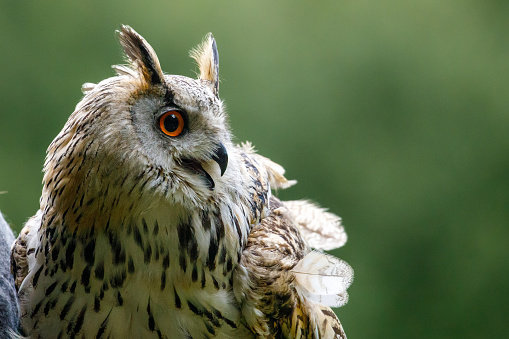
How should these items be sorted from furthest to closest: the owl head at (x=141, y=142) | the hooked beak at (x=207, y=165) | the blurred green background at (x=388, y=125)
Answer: the blurred green background at (x=388, y=125) → the hooked beak at (x=207, y=165) → the owl head at (x=141, y=142)

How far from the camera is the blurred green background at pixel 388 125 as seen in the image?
13.0ft

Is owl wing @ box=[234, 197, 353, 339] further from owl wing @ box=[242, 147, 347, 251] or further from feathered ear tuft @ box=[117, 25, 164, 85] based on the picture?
owl wing @ box=[242, 147, 347, 251]

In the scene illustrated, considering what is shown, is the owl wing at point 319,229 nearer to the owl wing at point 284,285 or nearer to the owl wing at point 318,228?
the owl wing at point 318,228

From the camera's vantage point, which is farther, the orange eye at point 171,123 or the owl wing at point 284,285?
the owl wing at point 284,285

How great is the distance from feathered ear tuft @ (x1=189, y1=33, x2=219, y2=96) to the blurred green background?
1.77m

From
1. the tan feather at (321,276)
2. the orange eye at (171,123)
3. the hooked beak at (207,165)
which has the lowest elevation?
the tan feather at (321,276)

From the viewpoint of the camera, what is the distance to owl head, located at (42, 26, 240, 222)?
1548 mm

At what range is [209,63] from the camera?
77.5 inches

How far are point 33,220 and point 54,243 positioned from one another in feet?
1.08

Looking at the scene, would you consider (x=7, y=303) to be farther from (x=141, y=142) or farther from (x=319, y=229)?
(x=319, y=229)

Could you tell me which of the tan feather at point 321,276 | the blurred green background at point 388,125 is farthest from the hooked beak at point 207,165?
the blurred green background at point 388,125

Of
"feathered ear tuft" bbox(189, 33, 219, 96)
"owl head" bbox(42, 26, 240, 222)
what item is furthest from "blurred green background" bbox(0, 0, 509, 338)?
"owl head" bbox(42, 26, 240, 222)

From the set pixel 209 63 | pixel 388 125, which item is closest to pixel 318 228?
pixel 209 63

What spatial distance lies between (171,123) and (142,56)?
8.0 inches
